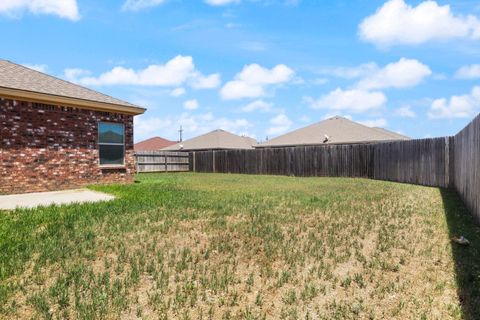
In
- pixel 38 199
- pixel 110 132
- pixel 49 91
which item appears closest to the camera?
pixel 38 199

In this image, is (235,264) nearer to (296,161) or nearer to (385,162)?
(385,162)

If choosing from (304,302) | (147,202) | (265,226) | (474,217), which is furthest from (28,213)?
(474,217)

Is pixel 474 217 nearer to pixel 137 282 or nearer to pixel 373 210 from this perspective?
pixel 373 210

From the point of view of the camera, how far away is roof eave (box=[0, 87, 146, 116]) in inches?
461

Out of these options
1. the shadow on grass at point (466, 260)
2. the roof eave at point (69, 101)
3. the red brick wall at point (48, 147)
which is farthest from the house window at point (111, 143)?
the shadow on grass at point (466, 260)

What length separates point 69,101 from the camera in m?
13.2

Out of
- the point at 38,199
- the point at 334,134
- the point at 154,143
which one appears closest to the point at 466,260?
the point at 38,199

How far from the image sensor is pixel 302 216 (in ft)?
26.5

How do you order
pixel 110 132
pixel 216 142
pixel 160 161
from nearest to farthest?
pixel 110 132 → pixel 160 161 → pixel 216 142

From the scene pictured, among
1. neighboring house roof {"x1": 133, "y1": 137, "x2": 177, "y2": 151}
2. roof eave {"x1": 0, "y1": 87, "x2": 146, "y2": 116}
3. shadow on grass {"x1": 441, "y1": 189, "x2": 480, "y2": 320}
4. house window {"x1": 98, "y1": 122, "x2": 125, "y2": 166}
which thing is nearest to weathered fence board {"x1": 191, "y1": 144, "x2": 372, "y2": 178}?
roof eave {"x1": 0, "y1": 87, "x2": 146, "y2": 116}

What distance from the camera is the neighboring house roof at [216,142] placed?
135 feet

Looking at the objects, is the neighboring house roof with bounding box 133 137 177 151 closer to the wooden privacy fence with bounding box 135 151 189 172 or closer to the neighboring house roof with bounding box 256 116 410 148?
the neighboring house roof with bounding box 256 116 410 148

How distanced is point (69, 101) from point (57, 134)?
1.31 m

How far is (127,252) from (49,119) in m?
9.63
